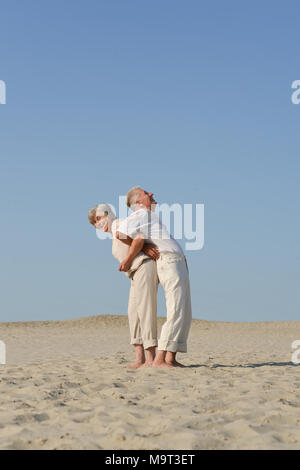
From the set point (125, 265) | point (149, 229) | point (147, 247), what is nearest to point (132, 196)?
point (149, 229)

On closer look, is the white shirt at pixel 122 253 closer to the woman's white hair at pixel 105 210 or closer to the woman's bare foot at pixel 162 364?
the woman's white hair at pixel 105 210

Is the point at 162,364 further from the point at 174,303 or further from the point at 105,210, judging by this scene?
the point at 105,210

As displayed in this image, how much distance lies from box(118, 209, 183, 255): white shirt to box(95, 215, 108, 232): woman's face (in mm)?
396

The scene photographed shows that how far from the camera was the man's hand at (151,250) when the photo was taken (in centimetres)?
670

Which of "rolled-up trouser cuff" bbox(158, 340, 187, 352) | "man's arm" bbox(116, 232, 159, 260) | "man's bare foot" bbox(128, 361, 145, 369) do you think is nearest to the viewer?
"rolled-up trouser cuff" bbox(158, 340, 187, 352)

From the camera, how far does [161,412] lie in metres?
4.45

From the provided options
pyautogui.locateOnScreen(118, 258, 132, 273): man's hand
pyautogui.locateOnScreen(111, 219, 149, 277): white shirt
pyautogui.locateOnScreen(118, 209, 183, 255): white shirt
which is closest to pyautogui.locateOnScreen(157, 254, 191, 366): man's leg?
pyautogui.locateOnScreen(118, 209, 183, 255): white shirt

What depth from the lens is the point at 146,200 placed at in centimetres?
680

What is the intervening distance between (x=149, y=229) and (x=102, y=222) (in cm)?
72

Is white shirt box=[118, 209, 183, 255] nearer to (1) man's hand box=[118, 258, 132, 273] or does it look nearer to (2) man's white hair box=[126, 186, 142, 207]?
(2) man's white hair box=[126, 186, 142, 207]

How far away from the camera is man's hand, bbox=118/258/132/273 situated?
6723 mm
